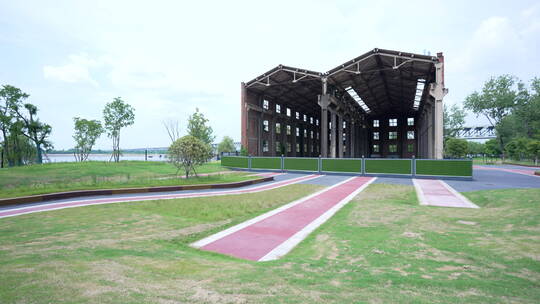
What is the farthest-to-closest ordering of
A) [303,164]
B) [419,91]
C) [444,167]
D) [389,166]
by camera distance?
1. [419,91]
2. [303,164]
3. [389,166]
4. [444,167]

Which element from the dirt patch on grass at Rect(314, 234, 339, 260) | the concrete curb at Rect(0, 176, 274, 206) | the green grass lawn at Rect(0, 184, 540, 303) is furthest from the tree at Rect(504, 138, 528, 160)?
the dirt patch on grass at Rect(314, 234, 339, 260)

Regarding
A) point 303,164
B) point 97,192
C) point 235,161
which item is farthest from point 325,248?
point 235,161

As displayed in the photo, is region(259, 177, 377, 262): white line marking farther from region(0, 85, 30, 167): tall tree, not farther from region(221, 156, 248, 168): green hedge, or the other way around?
region(0, 85, 30, 167): tall tree

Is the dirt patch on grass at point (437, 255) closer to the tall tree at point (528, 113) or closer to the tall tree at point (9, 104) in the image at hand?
the tall tree at point (9, 104)

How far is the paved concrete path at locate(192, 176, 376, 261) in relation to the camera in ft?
16.9

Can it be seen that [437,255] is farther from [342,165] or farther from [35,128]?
[35,128]

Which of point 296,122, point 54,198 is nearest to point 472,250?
point 54,198

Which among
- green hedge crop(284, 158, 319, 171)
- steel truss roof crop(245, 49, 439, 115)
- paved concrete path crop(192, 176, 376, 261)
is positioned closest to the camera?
paved concrete path crop(192, 176, 376, 261)

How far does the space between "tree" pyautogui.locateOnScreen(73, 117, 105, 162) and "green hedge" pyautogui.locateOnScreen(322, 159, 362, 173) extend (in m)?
45.9

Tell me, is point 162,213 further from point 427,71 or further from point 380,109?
point 380,109

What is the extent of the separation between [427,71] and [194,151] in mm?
28450

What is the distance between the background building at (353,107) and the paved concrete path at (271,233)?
22.1 meters

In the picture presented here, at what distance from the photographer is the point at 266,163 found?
27.2 metres

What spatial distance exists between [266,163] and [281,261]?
74.8 ft
